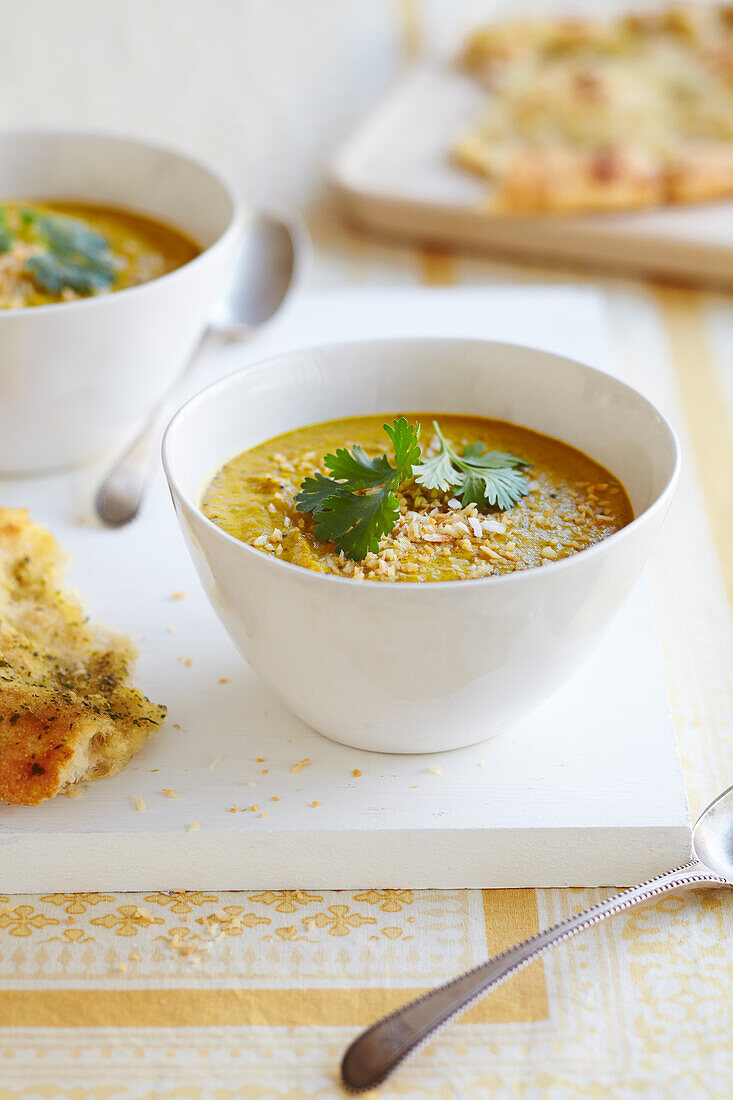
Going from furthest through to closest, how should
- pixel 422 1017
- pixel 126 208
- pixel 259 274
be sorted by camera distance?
pixel 259 274, pixel 126 208, pixel 422 1017

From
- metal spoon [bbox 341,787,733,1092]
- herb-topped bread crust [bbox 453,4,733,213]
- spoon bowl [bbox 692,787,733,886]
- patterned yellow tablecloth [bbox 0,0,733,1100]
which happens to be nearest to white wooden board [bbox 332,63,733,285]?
herb-topped bread crust [bbox 453,4,733,213]

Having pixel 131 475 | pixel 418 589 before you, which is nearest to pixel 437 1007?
pixel 418 589

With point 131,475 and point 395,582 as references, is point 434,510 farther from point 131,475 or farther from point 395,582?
point 131,475

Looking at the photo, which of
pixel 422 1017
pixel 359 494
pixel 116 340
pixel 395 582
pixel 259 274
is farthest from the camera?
pixel 259 274

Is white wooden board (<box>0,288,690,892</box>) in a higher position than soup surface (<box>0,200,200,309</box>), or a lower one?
lower

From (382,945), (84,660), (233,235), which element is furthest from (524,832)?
(233,235)

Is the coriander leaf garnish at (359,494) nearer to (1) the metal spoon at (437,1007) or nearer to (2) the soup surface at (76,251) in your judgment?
(1) the metal spoon at (437,1007)

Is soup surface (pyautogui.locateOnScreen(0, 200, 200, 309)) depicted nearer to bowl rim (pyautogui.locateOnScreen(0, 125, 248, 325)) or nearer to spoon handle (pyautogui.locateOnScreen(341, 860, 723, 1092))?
bowl rim (pyautogui.locateOnScreen(0, 125, 248, 325))
